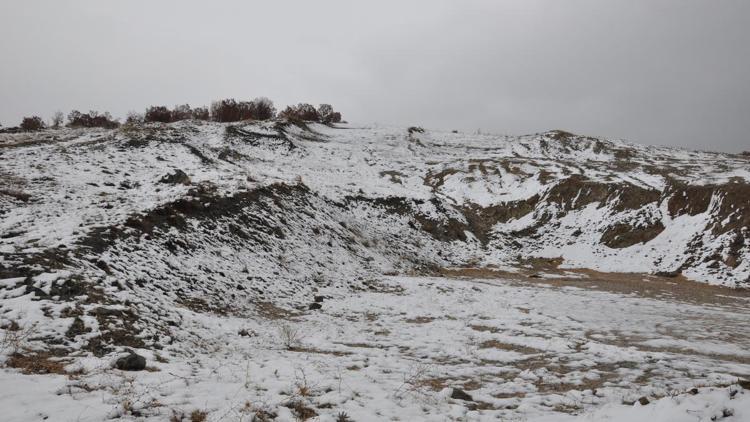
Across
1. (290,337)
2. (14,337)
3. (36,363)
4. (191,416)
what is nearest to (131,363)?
(36,363)

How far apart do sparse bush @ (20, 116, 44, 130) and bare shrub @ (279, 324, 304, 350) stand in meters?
63.4

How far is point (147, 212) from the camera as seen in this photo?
15609mm

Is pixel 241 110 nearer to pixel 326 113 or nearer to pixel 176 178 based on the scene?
pixel 326 113

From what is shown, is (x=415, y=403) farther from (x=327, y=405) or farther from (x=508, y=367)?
(x=508, y=367)

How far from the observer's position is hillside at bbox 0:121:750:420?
25.1ft

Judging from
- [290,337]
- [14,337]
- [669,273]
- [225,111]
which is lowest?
[290,337]

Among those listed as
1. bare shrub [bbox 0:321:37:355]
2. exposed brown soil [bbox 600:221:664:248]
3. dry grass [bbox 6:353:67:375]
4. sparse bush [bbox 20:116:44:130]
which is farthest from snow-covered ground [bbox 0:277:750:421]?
sparse bush [bbox 20:116:44:130]

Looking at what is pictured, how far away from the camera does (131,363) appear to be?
716cm

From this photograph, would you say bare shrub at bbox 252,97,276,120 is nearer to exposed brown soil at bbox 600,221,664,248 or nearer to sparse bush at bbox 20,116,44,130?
sparse bush at bbox 20,116,44,130

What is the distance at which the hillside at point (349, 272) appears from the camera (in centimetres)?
766

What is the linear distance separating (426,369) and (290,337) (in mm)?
3767

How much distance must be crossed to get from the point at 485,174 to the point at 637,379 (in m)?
39.6

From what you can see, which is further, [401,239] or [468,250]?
[468,250]

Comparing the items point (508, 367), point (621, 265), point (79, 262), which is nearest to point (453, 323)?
point (508, 367)
